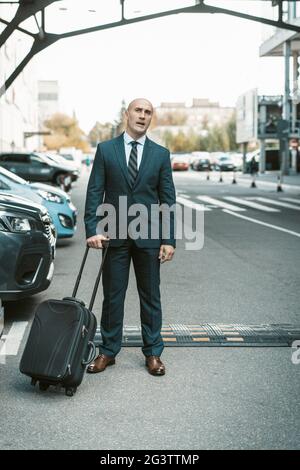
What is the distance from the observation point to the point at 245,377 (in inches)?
200

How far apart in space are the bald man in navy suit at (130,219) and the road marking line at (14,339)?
2.68ft

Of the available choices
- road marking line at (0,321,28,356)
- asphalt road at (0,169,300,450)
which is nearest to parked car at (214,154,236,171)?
asphalt road at (0,169,300,450)

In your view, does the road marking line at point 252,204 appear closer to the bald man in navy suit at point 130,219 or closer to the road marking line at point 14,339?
the road marking line at point 14,339

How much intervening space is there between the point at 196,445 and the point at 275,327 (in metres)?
2.90

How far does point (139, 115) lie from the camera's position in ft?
16.5

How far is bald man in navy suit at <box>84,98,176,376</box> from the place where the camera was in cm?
511

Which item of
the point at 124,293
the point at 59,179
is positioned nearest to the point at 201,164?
the point at 59,179

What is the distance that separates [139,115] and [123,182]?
1.49ft

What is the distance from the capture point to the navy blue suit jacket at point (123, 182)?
5105 millimetres

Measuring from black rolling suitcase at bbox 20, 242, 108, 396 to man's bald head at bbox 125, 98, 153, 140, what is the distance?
1.21 m

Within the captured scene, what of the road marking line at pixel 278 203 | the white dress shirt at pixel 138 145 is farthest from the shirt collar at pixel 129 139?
the road marking line at pixel 278 203

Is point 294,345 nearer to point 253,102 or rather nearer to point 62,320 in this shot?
point 62,320

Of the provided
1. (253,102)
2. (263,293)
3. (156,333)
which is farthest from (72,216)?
(253,102)

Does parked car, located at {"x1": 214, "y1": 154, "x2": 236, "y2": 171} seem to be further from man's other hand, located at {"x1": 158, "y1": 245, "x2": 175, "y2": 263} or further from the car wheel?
man's other hand, located at {"x1": 158, "y1": 245, "x2": 175, "y2": 263}
